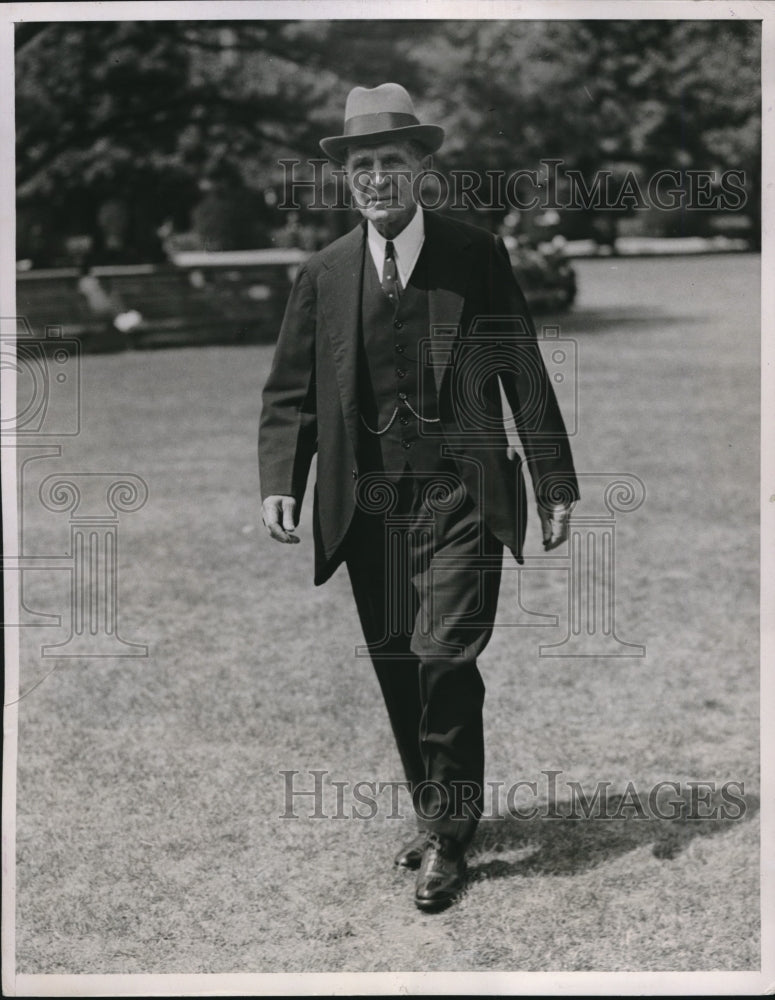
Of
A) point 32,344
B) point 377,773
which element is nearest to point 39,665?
point 377,773

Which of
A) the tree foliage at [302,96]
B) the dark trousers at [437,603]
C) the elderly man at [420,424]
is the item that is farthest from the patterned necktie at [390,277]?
the tree foliage at [302,96]

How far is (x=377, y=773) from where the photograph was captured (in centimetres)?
546

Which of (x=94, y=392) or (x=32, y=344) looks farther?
(x=94, y=392)

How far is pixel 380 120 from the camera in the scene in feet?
13.6

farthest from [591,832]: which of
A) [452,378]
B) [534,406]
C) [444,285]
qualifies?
[444,285]

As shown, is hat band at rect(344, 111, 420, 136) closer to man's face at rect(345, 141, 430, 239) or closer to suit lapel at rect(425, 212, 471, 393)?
man's face at rect(345, 141, 430, 239)

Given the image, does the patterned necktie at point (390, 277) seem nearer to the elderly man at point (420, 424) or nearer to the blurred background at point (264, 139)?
the elderly man at point (420, 424)

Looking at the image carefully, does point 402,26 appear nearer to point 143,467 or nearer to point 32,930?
point 143,467

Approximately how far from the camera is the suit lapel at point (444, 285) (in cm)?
423

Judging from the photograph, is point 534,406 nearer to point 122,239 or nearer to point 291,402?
point 291,402

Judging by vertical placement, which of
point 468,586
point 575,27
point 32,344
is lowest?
point 468,586

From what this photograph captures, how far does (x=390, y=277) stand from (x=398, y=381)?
11.9 inches

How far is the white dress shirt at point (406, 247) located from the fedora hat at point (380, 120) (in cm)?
24

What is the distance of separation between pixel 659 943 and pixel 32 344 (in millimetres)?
2556
